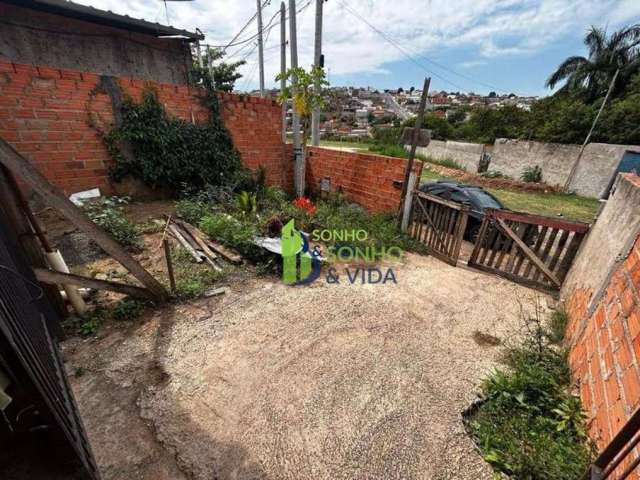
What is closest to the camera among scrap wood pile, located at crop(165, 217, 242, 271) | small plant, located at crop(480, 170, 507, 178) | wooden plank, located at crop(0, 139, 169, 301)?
wooden plank, located at crop(0, 139, 169, 301)

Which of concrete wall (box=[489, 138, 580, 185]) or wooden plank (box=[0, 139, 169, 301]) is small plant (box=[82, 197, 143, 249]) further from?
concrete wall (box=[489, 138, 580, 185])

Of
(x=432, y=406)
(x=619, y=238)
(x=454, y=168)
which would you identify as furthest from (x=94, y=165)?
(x=454, y=168)

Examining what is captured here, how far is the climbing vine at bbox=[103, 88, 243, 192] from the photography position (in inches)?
207

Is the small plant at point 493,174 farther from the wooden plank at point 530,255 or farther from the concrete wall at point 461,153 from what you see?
the wooden plank at point 530,255

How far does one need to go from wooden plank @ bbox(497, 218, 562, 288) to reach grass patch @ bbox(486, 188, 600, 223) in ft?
21.4

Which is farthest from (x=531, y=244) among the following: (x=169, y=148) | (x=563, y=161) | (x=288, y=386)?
(x=563, y=161)

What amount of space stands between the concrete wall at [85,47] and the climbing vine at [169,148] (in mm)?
2417

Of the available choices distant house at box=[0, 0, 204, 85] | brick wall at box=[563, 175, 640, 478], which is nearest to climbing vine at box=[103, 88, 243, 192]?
distant house at box=[0, 0, 204, 85]

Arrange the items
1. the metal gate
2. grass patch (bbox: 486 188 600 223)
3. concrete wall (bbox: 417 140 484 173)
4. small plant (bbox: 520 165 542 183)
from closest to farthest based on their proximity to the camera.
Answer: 1. the metal gate
2. grass patch (bbox: 486 188 600 223)
3. small plant (bbox: 520 165 542 183)
4. concrete wall (bbox: 417 140 484 173)

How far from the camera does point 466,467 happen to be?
1.81 metres

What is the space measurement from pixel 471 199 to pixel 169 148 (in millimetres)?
7011

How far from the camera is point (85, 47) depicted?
6113 millimetres

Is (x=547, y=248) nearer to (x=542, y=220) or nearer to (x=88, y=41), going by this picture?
(x=542, y=220)

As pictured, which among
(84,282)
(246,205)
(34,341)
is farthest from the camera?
(246,205)
